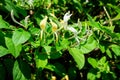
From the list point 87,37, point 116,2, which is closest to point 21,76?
point 87,37

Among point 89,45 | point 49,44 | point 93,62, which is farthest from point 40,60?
point 93,62

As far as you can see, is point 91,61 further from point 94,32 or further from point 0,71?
point 0,71

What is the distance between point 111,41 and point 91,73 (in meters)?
0.18

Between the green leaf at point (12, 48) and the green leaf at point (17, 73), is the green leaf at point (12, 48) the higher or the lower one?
the higher one

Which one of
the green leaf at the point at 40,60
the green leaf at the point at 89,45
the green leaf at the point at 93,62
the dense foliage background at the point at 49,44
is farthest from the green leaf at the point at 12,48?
the green leaf at the point at 93,62

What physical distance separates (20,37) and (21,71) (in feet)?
0.67

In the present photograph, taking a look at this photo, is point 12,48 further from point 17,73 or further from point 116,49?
point 116,49

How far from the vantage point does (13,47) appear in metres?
1.17

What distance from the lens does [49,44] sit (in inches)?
51.6

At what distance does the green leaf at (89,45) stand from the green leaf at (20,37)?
0.86 feet

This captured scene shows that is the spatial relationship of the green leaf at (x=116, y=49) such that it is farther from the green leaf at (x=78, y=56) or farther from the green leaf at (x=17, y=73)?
the green leaf at (x=17, y=73)

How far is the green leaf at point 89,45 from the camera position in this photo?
1.33 meters

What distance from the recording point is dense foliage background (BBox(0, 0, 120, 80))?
1201mm

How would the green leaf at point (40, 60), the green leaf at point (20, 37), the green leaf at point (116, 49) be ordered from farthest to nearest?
the green leaf at point (116, 49) → the green leaf at point (40, 60) → the green leaf at point (20, 37)
